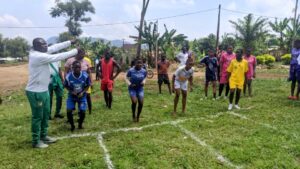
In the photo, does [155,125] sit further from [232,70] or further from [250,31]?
[250,31]

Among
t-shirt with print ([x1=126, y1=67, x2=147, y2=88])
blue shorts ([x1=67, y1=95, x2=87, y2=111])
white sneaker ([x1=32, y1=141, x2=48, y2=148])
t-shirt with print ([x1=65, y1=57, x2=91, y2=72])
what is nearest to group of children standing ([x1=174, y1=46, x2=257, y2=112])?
t-shirt with print ([x1=126, y1=67, x2=147, y2=88])

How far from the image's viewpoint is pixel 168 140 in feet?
22.7

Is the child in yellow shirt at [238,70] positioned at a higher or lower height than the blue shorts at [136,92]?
higher

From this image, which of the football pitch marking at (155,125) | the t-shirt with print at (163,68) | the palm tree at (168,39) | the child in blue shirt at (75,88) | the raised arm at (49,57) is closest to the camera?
the football pitch marking at (155,125)

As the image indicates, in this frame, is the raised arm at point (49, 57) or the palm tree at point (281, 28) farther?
the palm tree at point (281, 28)

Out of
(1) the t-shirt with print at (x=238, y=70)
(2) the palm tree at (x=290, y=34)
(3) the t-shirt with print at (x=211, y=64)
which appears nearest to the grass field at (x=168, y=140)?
(1) the t-shirt with print at (x=238, y=70)

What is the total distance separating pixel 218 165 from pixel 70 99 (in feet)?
11.7

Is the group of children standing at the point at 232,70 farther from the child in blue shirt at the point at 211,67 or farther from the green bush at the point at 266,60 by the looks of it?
the green bush at the point at 266,60

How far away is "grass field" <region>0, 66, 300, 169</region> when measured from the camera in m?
5.83

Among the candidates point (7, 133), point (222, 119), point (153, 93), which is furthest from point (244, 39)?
→ point (7, 133)

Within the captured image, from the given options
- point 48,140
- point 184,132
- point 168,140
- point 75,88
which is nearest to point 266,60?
point 184,132

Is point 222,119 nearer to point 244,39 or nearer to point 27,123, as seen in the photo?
point 27,123

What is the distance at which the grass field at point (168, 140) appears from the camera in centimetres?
583

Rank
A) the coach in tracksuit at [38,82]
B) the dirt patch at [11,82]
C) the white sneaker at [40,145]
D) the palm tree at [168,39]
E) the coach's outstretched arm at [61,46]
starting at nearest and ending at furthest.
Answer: the coach in tracksuit at [38,82] → the white sneaker at [40,145] → the coach's outstretched arm at [61,46] → the dirt patch at [11,82] → the palm tree at [168,39]
